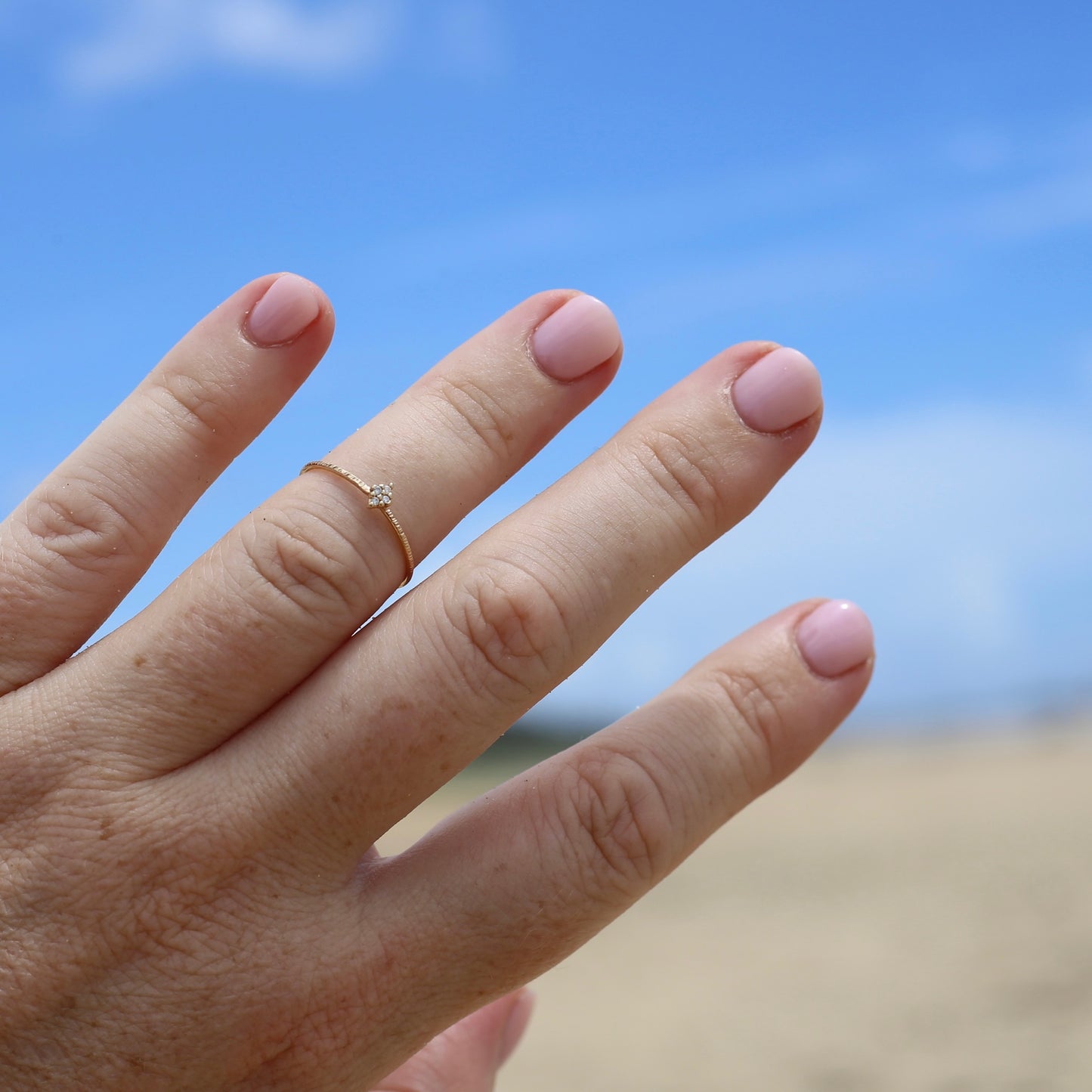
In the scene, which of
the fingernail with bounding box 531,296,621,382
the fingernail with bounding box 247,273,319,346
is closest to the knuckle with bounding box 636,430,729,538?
the fingernail with bounding box 531,296,621,382

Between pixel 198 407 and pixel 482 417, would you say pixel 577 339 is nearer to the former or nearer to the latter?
pixel 482 417

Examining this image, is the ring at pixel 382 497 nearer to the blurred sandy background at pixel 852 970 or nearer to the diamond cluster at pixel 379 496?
the diamond cluster at pixel 379 496

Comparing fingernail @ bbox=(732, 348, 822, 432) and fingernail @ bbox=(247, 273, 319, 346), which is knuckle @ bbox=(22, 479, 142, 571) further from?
fingernail @ bbox=(732, 348, 822, 432)

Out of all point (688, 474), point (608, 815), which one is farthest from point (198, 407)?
point (608, 815)

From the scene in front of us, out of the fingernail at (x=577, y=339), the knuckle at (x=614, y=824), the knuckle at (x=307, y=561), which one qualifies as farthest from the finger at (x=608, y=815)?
the fingernail at (x=577, y=339)

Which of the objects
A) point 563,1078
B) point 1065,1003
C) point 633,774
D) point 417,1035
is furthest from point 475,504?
point 1065,1003
